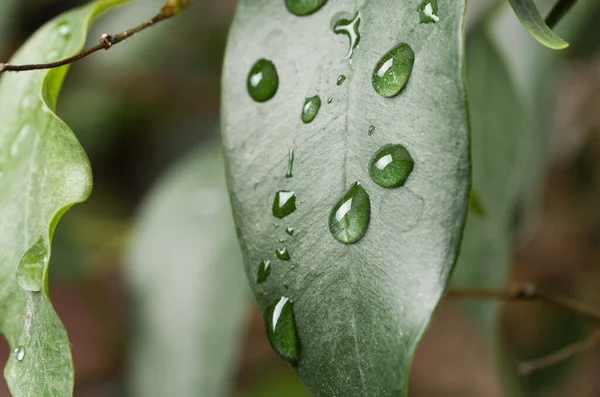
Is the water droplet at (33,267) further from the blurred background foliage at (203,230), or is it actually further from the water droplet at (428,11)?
the blurred background foliage at (203,230)

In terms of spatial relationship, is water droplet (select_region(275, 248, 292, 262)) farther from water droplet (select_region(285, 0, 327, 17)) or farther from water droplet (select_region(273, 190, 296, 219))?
water droplet (select_region(285, 0, 327, 17))

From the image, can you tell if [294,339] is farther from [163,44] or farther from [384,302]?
[163,44]

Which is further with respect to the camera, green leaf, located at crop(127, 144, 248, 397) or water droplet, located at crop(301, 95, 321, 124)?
green leaf, located at crop(127, 144, 248, 397)

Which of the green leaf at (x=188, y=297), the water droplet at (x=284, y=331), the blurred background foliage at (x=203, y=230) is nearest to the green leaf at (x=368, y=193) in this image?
the water droplet at (x=284, y=331)

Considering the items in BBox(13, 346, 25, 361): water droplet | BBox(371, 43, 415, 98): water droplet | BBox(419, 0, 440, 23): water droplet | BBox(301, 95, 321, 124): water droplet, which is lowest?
BBox(13, 346, 25, 361): water droplet

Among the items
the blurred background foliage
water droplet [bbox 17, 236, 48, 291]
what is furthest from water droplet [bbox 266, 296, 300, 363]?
the blurred background foliage

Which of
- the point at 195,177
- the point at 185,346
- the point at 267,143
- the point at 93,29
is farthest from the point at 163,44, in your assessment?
the point at 267,143

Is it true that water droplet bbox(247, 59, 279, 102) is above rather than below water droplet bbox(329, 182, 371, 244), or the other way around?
above
